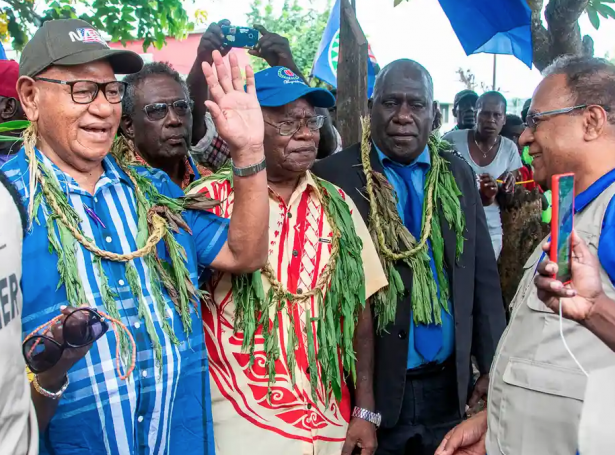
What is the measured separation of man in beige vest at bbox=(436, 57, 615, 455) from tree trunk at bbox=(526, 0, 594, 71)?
304 centimetres

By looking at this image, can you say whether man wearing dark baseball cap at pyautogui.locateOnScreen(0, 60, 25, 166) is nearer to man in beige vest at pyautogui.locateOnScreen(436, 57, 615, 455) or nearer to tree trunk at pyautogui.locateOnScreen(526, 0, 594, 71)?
man in beige vest at pyautogui.locateOnScreen(436, 57, 615, 455)

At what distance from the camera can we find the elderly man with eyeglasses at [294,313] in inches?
97.0

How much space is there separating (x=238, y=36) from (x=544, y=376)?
300 cm

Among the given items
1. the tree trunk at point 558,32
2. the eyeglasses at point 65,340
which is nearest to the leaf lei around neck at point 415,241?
the eyeglasses at point 65,340

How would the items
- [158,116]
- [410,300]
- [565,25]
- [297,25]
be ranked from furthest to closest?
[297,25]
[565,25]
[158,116]
[410,300]

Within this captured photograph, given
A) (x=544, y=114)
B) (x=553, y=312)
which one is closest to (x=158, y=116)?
(x=544, y=114)

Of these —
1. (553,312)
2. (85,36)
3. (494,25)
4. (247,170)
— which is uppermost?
(494,25)

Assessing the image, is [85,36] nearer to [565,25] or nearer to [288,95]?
[288,95]

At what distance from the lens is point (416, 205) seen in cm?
333

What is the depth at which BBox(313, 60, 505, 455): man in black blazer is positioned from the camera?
312 cm

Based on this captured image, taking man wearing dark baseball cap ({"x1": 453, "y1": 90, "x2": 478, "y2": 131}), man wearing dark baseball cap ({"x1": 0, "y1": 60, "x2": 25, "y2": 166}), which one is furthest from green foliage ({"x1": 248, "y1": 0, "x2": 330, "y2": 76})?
man wearing dark baseball cap ({"x1": 0, "y1": 60, "x2": 25, "y2": 166})

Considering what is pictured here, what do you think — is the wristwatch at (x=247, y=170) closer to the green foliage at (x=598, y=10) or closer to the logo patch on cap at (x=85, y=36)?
the logo patch on cap at (x=85, y=36)

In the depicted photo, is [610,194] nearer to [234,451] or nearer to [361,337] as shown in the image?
[361,337]

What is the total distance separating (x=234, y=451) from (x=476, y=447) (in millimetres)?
984
